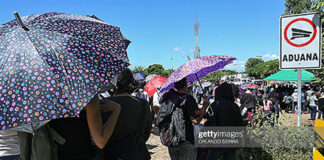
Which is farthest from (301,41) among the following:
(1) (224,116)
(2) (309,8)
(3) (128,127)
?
(2) (309,8)

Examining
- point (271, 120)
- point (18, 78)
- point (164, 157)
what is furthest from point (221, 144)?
point (18, 78)

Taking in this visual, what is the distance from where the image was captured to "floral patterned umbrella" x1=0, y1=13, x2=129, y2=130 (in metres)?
1.36

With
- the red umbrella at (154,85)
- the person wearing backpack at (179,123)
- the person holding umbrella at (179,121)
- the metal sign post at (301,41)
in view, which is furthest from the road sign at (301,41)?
the red umbrella at (154,85)

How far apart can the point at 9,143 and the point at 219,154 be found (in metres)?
2.83

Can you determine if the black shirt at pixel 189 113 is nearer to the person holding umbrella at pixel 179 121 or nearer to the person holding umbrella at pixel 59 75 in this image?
the person holding umbrella at pixel 179 121

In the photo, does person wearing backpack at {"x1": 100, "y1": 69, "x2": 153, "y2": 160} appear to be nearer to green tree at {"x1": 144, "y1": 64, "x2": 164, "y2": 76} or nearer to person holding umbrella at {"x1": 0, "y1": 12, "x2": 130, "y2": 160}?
person holding umbrella at {"x1": 0, "y1": 12, "x2": 130, "y2": 160}

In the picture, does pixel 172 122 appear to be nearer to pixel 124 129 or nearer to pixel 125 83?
pixel 125 83

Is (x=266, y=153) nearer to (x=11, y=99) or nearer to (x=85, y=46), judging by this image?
(x=85, y=46)

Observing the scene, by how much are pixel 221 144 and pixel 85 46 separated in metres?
3.01

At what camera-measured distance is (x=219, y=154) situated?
3.89 m

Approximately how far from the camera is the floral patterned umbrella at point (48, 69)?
136cm

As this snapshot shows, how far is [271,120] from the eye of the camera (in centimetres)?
432

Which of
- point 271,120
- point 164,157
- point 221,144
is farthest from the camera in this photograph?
point 164,157

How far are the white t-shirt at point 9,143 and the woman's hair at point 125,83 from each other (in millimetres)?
1218
